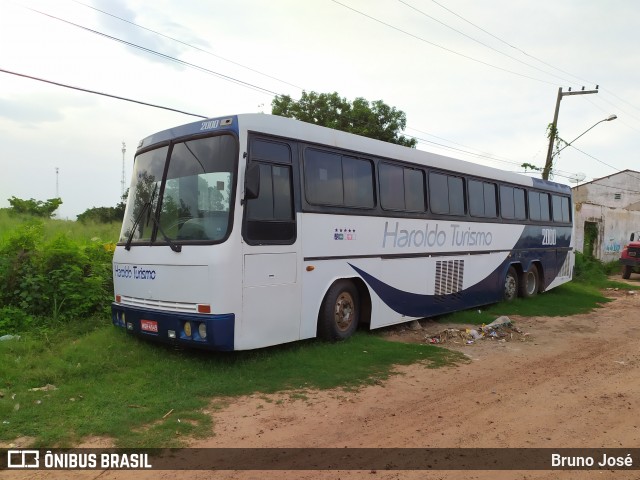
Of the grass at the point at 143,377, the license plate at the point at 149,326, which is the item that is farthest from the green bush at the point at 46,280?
the license plate at the point at 149,326

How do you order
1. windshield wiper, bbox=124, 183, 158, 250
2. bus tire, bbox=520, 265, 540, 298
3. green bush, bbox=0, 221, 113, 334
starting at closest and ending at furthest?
windshield wiper, bbox=124, 183, 158, 250
green bush, bbox=0, 221, 113, 334
bus tire, bbox=520, 265, 540, 298

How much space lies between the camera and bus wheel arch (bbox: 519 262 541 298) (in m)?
13.6

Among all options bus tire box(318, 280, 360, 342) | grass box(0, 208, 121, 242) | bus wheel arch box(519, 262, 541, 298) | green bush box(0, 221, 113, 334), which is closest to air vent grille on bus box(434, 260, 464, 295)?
bus tire box(318, 280, 360, 342)

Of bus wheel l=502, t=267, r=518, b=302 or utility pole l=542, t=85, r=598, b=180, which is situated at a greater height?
utility pole l=542, t=85, r=598, b=180

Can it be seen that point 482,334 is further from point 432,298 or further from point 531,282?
point 531,282

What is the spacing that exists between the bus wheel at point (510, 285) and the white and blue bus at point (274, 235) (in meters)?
3.54

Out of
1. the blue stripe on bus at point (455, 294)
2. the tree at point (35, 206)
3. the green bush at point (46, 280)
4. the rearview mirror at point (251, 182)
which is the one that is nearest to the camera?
the rearview mirror at point (251, 182)

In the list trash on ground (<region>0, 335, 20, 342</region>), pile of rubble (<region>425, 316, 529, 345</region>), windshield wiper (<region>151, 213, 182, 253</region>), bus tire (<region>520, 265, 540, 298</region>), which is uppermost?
windshield wiper (<region>151, 213, 182, 253</region>)

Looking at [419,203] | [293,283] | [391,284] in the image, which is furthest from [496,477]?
[419,203]

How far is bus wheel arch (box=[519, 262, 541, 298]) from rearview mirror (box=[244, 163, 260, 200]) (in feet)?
31.6

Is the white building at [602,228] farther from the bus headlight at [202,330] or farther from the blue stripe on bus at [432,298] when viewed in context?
the bus headlight at [202,330]

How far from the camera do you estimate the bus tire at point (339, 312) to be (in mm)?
7602

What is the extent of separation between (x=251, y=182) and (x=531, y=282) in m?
10.6

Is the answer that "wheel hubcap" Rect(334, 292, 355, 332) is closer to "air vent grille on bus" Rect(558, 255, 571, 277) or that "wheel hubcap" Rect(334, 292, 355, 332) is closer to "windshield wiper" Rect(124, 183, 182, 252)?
"windshield wiper" Rect(124, 183, 182, 252)
